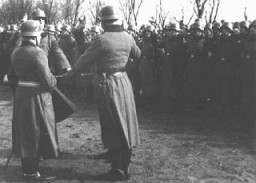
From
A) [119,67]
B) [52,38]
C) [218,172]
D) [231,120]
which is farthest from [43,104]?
[231,120]

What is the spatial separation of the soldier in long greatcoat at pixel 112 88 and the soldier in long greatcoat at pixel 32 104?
437 millimetres

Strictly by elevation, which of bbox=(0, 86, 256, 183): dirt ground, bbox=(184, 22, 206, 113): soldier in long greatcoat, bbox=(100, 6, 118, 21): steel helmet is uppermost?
bbox=(100, 6, 118, 21): steel helmet

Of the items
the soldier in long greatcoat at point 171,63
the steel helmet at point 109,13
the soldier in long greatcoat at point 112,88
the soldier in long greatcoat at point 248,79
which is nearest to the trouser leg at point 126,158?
the soldier in long greatcoat at point 112,88

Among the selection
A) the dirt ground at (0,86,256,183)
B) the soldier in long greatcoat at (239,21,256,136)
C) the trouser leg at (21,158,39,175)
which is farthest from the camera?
the soldier in long greatcoat at (239,21,256,136)

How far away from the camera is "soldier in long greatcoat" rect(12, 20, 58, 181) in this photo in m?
5.21

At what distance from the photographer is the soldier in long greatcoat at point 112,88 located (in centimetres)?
526

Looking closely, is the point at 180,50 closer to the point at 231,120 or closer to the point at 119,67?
the point at 231,120

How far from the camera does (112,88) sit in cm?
527

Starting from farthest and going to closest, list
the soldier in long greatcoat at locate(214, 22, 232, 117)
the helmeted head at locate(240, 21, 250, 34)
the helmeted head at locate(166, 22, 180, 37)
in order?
the helmeted head at locate(166, 22, 180, 37) < the helmeted head at locate(240, 21, 250, 34) < the soldier in long greatcoat at locate(214, 22, 232, 117)

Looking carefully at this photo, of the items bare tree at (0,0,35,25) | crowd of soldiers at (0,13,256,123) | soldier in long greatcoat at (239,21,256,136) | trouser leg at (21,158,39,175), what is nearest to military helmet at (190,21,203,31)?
crowd of soldiers at (0,13,256,123)

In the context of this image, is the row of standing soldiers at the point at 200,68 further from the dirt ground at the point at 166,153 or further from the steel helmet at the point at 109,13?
the steel helmet at the point at 109,13

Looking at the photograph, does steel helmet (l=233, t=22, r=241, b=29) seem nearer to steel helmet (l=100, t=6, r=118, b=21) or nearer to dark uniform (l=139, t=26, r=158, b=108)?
dark uniform (l=139, t=26, r=158, b=108)

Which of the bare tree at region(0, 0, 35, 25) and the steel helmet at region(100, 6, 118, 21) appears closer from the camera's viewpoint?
the steel helmet at region(100, 6, 118, 21)

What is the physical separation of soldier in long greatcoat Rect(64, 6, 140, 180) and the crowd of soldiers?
129 inches
